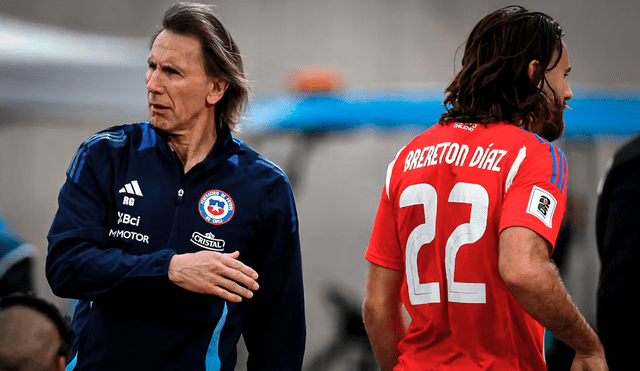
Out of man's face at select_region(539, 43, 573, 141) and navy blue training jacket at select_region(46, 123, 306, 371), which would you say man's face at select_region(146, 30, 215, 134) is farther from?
man's face at select_region(539, 43, 573, 141)

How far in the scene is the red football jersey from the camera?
5.45 feet

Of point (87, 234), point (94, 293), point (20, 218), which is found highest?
point (87, 234)

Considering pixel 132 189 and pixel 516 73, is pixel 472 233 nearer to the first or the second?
pixel 516 73

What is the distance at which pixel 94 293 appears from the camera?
1.73m

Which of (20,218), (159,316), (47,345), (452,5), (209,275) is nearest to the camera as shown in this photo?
(209,275)

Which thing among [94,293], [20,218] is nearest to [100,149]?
[94,293]

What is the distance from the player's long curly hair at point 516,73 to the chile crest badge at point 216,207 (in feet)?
2.41

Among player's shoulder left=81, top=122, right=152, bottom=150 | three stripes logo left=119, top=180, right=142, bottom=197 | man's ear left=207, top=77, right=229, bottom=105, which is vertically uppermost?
man's ear left=207, top=77, right=229, bottom=105

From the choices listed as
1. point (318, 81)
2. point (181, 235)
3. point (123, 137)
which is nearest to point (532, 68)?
point (181, 235)

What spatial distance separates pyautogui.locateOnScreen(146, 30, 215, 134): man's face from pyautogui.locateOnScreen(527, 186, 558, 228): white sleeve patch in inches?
41.7

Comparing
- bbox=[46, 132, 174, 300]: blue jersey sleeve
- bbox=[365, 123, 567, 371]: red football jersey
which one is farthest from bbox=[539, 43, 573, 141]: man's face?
bbox=[46, 132, 174, 300]: blue jersey sleeve

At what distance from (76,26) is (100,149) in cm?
1078

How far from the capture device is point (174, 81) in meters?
1.99

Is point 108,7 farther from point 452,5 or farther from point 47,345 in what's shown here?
point 47,345
